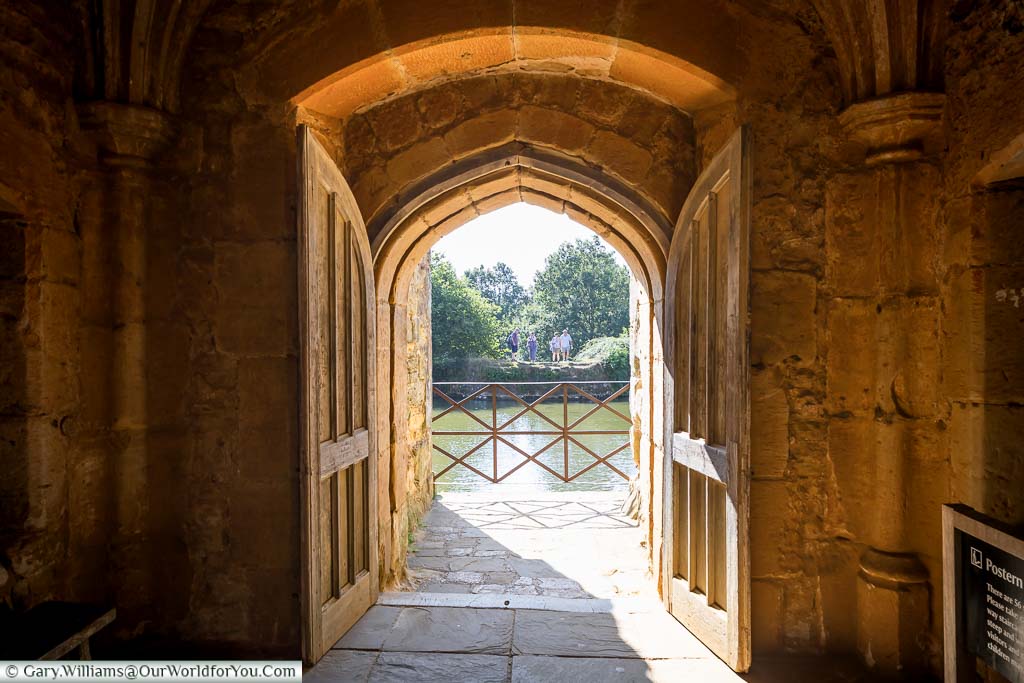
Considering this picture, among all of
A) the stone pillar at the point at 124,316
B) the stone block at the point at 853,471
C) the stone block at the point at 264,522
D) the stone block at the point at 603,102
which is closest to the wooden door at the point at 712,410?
the stone block at the point at 853,471

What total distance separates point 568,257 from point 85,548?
3048cm

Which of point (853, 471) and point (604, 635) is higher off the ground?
point (853, 471)

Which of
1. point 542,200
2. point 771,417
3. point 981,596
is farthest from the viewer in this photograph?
point 542,200

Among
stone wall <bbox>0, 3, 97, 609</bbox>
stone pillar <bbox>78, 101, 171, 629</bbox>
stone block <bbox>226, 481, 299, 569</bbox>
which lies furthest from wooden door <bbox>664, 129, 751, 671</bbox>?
stone wall <bbox>0, 3, 97, 609</bbox>

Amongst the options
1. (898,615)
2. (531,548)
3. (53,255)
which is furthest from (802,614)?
(53,255)

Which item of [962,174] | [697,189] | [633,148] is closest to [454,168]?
[633,148]

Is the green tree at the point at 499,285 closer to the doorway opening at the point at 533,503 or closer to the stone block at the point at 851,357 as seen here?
the doorway opening at the point at 533,503

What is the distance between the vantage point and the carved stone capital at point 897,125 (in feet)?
7.55

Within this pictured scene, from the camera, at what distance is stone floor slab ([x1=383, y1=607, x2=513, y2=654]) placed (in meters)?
2.73

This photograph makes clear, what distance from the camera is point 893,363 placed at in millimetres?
2465

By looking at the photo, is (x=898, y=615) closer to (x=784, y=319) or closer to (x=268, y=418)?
(x=784, y=319)

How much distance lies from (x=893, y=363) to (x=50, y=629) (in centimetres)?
324

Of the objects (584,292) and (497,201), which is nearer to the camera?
(497,201)

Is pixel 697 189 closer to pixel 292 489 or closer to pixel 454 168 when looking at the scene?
pixel 454 168
